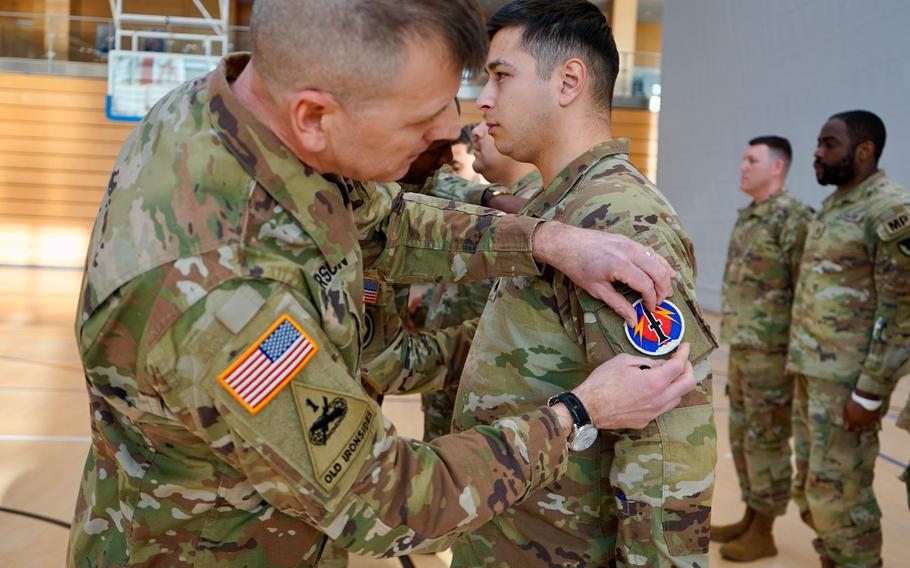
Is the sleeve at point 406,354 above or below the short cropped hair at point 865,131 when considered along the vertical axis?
below

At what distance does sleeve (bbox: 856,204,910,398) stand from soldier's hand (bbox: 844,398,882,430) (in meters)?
0.07

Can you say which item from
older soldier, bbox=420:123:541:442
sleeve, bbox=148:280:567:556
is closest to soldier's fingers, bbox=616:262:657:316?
sleeve, bbox=148:280:567:556

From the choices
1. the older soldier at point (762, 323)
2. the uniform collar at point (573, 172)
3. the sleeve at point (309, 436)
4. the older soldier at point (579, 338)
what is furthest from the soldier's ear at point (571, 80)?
the older soldier at point (762, 323)

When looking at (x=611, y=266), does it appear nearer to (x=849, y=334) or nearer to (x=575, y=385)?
(x=575, y=385)

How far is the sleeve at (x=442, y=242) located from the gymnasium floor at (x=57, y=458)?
1.97 m

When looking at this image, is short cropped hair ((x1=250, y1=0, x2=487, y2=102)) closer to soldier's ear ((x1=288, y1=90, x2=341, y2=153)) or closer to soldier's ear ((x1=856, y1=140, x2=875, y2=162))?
soldier's ear ((x1=288, y1=90, x2=341, y2=153))

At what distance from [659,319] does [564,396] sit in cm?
21

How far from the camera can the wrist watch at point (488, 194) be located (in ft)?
7.77

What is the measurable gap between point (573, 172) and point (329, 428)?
0.79 metres

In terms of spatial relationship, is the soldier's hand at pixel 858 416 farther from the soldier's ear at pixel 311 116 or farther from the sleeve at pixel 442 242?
the soldier's ear at pixel 311 116

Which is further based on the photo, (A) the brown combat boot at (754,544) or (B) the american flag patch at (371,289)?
(A) the brown combat boot at (754,544)

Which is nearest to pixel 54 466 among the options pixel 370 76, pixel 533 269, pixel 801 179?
pixel 533 269

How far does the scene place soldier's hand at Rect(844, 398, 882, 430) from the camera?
306cm

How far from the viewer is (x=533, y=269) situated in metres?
1.35
